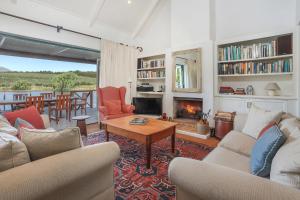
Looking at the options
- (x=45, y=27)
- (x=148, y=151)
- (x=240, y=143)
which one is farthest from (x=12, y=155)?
(x=45, y=27)

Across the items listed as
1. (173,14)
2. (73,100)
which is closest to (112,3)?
(173,14)

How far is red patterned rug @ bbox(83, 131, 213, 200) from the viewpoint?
166 centimetres

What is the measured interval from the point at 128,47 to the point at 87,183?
4.52m

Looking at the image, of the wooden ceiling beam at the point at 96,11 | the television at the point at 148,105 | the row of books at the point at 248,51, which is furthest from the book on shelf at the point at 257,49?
the wooden ceiling beam at the point at 96,11

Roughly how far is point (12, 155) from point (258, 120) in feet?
7.11

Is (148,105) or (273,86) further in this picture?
(148,105)

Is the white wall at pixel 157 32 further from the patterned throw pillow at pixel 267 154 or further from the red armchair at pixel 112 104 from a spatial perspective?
the patterned throw pillow at pixel 267 154

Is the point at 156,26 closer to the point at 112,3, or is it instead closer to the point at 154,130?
the point at 112,3

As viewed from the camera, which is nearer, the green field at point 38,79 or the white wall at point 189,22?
the white wall at point 189,22

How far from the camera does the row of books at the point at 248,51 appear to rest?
3.17 m

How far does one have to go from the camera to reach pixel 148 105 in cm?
484

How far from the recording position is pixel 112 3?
419 centimetres

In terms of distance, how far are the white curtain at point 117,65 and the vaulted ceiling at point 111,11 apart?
554 mm

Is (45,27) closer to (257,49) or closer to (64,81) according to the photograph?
(64,81)
